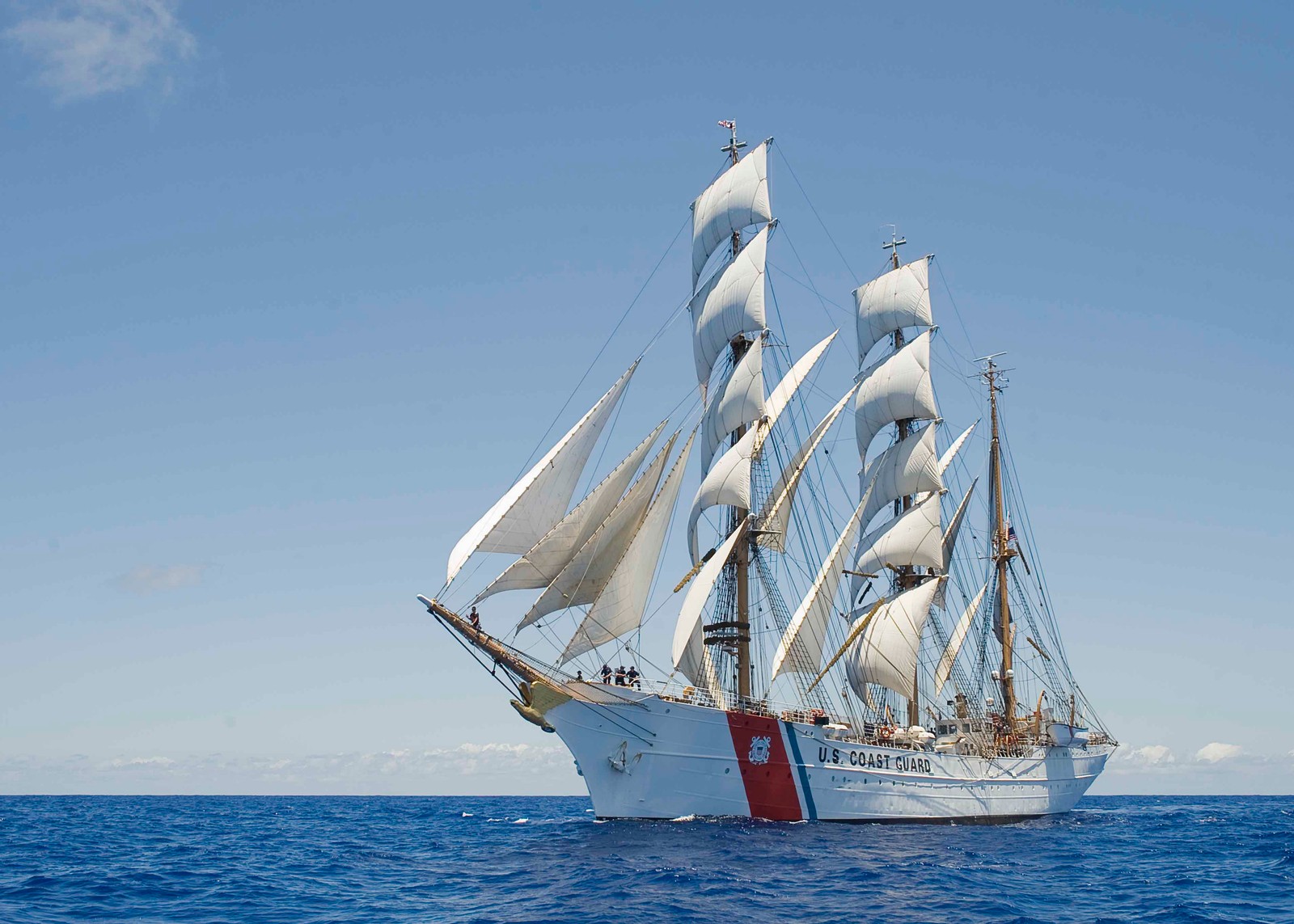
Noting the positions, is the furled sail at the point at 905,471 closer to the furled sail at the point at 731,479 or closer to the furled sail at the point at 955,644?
the furled sail at the point at 955,644

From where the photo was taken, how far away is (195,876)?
1182 inches

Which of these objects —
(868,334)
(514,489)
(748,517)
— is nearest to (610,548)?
(514,489)

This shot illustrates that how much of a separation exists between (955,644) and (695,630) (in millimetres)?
23068

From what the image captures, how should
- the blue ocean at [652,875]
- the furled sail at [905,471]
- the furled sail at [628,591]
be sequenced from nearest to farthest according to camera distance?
the blue ocean at [652,875] → the furled sail at [628,591] → the furled sail at [905,471]

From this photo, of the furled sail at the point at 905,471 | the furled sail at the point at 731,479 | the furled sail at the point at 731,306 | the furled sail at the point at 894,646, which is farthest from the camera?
the furled sail at the point at 905,471

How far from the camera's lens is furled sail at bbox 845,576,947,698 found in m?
52.0

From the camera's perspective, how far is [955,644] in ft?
196

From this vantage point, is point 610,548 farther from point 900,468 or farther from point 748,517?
point 900,468

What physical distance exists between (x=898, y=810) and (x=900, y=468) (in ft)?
58.6

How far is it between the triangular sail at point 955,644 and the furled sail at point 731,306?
2026 centimetres

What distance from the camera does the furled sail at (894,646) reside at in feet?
171

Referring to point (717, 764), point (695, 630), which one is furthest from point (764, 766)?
point (695, 630)

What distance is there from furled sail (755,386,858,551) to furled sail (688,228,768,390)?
226 inches

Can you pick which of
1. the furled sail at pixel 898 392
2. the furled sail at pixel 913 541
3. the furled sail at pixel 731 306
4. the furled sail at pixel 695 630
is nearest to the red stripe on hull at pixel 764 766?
the furled sail at pixel 695 630
